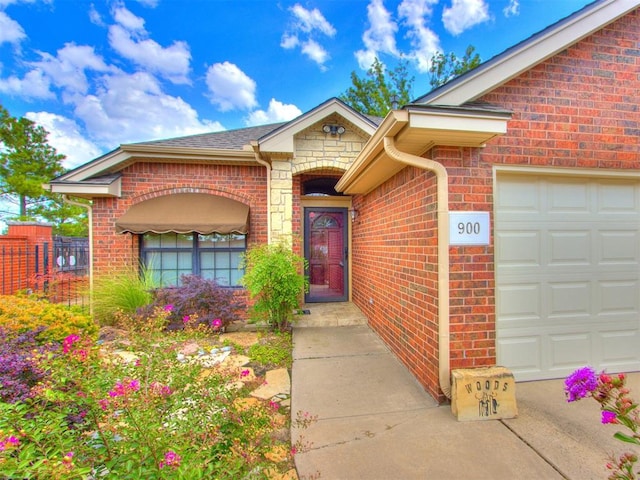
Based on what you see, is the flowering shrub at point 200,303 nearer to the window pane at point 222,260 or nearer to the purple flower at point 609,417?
the window pane at point 222,260

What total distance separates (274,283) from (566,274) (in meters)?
4.29

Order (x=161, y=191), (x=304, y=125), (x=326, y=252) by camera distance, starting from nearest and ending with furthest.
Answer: (x=304, y=125), (x=161, y=191), (x=326, y=252)

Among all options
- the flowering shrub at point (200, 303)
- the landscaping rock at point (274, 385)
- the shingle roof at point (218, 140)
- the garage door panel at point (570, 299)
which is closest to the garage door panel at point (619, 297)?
the garage door panel at point (570, 299)

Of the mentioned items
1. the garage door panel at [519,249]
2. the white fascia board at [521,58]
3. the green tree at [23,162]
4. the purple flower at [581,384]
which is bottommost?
the purple flower at [581,384]

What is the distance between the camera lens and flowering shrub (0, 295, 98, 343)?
2.99 meters

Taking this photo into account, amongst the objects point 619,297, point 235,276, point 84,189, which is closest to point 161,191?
point 84,189

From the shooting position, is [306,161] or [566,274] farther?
[306,161]

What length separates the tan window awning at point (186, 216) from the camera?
6.05 m

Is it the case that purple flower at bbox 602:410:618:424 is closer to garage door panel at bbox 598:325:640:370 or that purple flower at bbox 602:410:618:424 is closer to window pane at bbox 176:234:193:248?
garage door panel at bbox 598:325:640:370

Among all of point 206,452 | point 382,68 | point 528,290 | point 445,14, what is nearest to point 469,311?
point 528,290

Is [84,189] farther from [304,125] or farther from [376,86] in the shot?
[376,86]

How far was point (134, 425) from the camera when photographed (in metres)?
1.52

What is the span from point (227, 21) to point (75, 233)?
62.8 feet

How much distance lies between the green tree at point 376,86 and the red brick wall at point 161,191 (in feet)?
50.1
